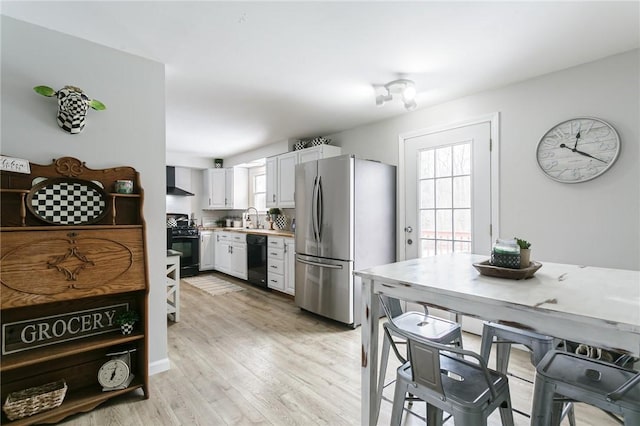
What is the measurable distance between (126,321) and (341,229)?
2.04 meters

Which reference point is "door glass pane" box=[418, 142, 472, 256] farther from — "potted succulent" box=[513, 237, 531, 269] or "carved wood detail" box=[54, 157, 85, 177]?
"carved wood detail" box=[54, 157, 85, 177]

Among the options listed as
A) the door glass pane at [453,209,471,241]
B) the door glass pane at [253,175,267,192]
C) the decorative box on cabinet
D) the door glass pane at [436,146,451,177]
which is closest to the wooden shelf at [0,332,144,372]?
the decorative box on cabinet

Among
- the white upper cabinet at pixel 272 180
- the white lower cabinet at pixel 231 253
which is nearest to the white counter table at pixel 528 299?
the white upper cabinet at pixel 272 180

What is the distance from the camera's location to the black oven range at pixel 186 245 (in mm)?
5684

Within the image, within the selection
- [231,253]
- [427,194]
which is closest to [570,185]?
[427,194]

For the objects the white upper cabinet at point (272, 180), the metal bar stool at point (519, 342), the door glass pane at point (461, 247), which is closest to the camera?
the metal bar stool at point (519, 342)

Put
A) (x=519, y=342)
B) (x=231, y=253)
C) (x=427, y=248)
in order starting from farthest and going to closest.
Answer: (x=231, y=253)
(x=427, y=248)
(x=519, y=342)

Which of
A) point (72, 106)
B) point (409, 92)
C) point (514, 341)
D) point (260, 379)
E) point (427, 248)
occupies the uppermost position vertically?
point (409, 92)

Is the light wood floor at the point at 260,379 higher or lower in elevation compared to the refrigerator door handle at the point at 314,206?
lower

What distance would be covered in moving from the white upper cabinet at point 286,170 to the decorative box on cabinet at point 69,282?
259cm

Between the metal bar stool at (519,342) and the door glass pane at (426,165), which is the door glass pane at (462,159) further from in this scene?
the metal bar stool at (519,342)

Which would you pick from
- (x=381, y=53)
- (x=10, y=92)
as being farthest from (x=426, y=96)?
(x=10, y=92)

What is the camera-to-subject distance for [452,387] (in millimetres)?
1181

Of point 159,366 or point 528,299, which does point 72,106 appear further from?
point 528,299
